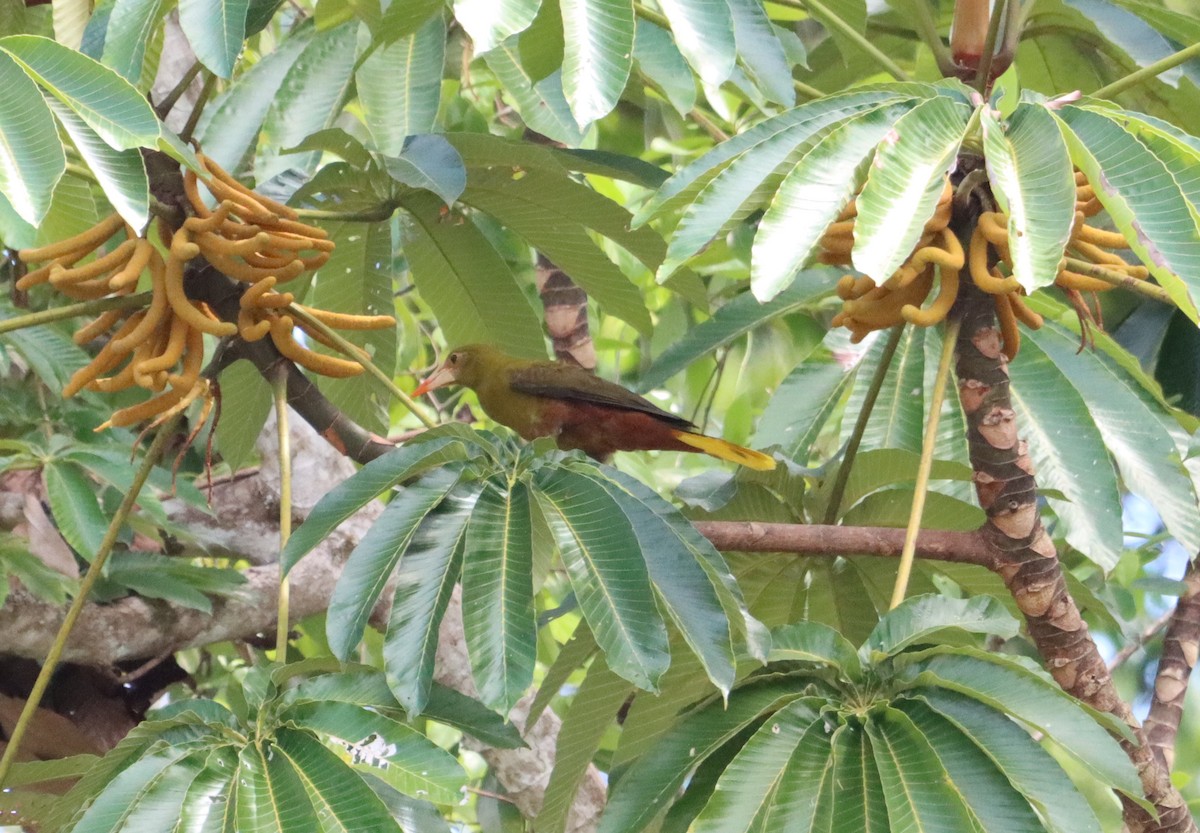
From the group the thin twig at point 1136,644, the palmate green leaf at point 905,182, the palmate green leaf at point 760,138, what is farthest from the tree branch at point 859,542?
the thin twig at point 1136,644

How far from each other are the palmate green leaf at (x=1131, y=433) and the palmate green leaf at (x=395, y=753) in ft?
3.91

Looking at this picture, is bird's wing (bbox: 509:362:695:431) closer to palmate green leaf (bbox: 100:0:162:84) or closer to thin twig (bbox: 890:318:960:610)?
thin twig (bbox: 890:318:960:610)

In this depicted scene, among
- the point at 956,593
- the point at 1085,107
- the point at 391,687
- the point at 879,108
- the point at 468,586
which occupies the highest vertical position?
the point at 1085,107

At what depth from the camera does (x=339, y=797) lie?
137cm

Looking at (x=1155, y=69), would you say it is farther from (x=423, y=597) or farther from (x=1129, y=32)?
(x=423, y=597)

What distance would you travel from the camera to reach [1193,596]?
9.80 ft

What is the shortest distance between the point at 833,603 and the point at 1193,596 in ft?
3.98

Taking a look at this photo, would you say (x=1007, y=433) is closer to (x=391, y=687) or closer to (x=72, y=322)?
(x=391, y=687)

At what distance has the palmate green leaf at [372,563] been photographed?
1.48 meters

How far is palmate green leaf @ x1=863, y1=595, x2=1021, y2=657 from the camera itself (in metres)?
1.44

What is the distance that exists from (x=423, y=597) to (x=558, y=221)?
93cm

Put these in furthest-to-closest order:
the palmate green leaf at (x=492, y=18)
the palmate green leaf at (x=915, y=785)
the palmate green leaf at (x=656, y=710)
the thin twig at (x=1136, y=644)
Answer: the thin twig at (x=1136, y=644) → the palmate green leaf at (x=656, y=710) → the palmate green leaf at (x=915, y=785) → the palmate green leaf at (x=492, y=18)

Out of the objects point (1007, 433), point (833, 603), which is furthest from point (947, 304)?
point (833, 603)

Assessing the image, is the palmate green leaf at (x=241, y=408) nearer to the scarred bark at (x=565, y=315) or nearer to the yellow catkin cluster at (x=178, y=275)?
the yellow catkin cluster at (x=178, y=275)
